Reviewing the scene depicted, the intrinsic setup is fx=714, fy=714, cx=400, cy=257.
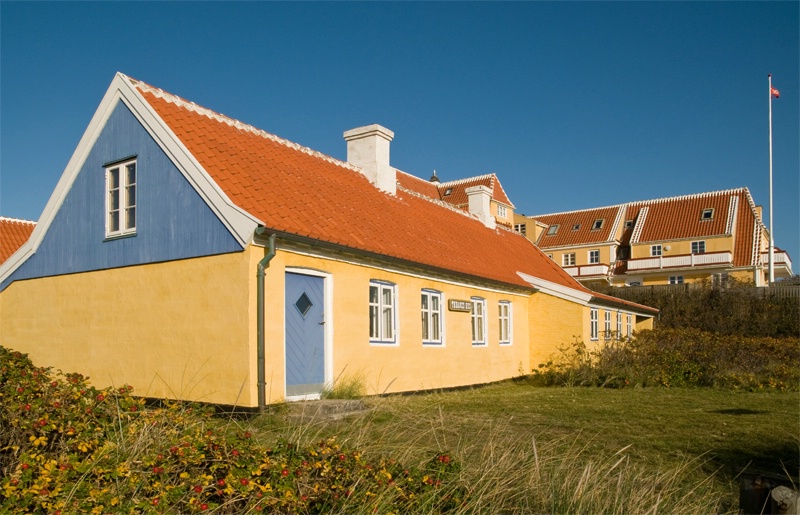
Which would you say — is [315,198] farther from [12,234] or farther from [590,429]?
[12,234]

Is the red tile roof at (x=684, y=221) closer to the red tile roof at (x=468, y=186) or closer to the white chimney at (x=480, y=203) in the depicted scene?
the red tile roof at (x=468, y=186)

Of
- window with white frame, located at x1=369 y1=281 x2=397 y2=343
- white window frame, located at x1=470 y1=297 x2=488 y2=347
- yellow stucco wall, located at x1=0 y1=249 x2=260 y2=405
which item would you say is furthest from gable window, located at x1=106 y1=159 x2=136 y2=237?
white window frame, located at x1=470 y1=297 x2=488 y2=347

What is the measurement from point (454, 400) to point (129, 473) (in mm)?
10685

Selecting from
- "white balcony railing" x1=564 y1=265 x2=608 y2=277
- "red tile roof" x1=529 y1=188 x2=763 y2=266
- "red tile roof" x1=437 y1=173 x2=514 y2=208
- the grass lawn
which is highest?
"red tile roof" x1=437 y1=173 x2=514 y2=208

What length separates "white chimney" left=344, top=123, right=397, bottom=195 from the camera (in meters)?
19.2

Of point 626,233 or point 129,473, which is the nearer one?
point 129,473

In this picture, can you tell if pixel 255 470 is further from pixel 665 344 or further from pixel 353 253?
pixel 665 344

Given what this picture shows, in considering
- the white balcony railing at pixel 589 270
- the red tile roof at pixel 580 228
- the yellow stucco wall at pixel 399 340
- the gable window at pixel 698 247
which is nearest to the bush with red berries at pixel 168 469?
the yellow stucco wall at pixel 399 340

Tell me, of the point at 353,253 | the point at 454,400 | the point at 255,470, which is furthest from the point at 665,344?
the point at 255,470

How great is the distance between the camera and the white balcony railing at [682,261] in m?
48.0

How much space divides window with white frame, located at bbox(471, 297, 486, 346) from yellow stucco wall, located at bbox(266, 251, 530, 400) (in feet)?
0.69

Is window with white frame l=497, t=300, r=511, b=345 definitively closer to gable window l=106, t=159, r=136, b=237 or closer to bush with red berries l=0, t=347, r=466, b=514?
gable window l=106, t=159, r=136, b=237

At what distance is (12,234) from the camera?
25.9 m

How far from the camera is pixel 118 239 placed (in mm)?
13656
